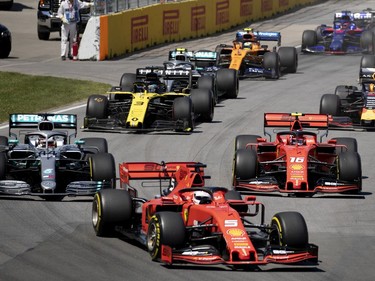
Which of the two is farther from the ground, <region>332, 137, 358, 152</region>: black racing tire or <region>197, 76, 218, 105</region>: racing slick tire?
<region>197, 76, 218, 105</region>: racing slick tire

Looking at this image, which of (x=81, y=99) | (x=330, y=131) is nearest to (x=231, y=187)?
(x=330, y=131)

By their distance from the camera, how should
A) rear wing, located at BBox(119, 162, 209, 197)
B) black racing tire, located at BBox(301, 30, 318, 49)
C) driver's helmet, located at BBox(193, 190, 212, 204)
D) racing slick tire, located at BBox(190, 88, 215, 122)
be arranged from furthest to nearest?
black racing tire, located at BBox(301, 30, 318, 49) < racing slick tire, located at BBox(190, 88, 215, 122) < rear wing, located at BBox(119, 162, 209, 197) < driver's helmet, located at BBox(193, 190, 212, 204)

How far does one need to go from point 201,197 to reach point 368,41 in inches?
1270

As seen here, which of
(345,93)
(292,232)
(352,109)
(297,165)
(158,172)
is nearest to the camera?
(292,232)

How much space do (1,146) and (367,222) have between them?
686 centimetres

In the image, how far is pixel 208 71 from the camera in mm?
35938

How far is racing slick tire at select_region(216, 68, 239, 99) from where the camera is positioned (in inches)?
1415

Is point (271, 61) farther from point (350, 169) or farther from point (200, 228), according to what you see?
point (200, 228)

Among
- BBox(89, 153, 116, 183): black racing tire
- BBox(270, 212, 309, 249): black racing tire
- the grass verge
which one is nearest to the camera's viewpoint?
BBox(270, 212, 309, 249): black racing tire

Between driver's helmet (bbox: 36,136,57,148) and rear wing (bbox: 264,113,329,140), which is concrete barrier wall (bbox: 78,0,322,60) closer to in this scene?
rear wing (bbox: 264,113,329,140)

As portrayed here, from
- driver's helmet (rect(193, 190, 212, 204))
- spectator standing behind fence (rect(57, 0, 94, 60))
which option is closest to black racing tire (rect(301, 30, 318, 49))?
spectator standing behind fence (rect(57, 0, 94, 60))

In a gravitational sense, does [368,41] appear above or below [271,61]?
above

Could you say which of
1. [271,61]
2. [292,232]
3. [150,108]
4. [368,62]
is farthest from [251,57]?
[292,232]

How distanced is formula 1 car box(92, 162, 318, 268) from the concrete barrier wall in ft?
85.0
